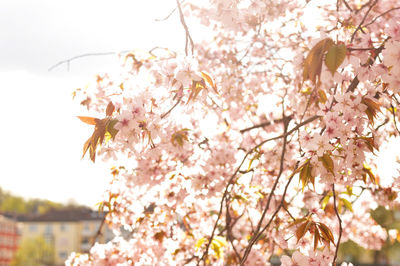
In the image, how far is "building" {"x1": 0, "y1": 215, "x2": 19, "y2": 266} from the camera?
6050 centimetres

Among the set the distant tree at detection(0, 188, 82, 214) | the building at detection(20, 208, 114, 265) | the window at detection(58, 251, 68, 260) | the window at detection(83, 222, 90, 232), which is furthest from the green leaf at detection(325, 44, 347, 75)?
the distant tree at detection(0, 188, 82, 214)

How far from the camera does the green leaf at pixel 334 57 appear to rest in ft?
5.59

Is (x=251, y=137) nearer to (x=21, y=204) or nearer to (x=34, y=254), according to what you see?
(x=34, y=254)

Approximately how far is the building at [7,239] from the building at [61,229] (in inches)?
43.0

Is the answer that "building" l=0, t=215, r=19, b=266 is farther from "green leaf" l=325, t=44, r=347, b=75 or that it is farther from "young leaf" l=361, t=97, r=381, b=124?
"green leaf" l=325, t=44, r=347, b=75

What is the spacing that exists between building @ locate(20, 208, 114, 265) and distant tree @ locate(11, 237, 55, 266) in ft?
11.0

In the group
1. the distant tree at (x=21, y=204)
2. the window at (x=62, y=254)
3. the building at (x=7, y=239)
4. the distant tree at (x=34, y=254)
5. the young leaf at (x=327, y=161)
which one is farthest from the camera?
the distant tree at (x=21, y=204)

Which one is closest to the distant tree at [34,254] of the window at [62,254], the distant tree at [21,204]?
the window at [62,254]

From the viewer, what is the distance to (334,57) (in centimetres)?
171

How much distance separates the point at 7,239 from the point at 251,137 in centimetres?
6224

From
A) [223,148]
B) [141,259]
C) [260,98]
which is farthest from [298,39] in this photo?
[141,259]

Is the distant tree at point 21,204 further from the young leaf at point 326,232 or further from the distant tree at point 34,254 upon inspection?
the young leaf at point 326,232

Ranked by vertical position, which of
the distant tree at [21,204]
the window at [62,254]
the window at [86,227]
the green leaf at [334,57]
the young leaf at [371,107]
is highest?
the distant tree at [21,204]

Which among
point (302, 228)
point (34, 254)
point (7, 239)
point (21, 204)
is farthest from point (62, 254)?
point (302, 228)
